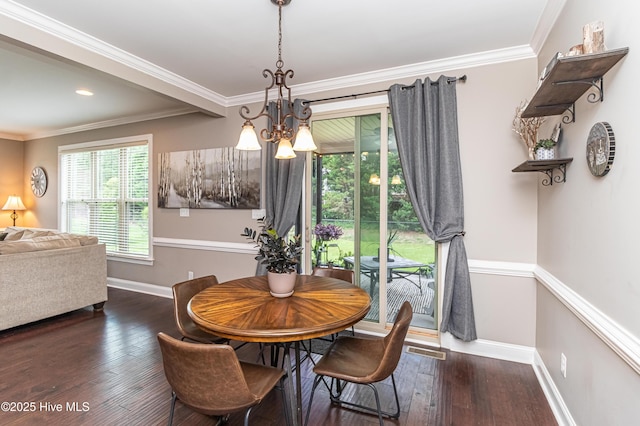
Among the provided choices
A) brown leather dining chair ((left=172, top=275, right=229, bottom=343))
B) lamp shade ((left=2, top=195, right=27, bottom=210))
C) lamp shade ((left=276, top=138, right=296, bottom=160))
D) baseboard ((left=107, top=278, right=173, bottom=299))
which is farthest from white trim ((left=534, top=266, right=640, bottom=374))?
lamp shade ((left=2, top=195, right=27, bottom=210))

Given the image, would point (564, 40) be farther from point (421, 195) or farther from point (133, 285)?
point (133, 285)

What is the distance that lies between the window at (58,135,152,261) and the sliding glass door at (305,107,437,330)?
108 inches

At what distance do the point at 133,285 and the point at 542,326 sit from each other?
5.10 metres

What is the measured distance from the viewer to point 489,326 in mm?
2729

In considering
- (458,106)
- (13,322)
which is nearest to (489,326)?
(458,106)

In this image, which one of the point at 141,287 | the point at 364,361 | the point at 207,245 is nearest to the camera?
the point at 364,361

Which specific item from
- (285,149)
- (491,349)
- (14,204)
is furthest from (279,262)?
(14,204)

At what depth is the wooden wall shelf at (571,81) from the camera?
1.30 m

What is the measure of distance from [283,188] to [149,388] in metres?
2.13

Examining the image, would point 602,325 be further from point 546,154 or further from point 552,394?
point 546,154

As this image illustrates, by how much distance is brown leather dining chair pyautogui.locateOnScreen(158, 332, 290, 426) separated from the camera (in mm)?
1218

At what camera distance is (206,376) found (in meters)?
1.25

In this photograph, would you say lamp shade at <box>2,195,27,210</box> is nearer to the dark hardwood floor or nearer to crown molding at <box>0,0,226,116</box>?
the dark hardwood floor

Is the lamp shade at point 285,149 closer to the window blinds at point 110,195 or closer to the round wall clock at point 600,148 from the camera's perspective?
the round wall clock at point 600,148
